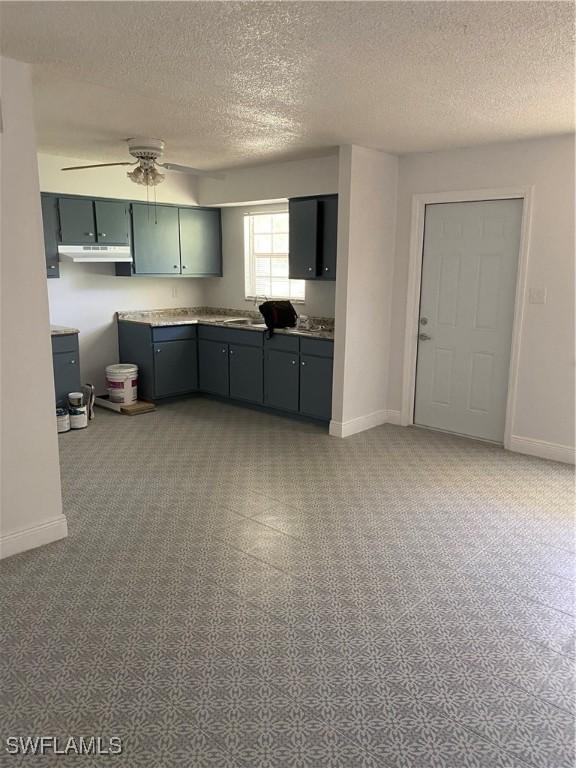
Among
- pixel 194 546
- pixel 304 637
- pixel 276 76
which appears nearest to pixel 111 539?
pixel 194 546

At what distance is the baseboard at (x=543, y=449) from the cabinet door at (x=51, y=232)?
4347mm

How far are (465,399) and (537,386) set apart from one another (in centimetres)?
67

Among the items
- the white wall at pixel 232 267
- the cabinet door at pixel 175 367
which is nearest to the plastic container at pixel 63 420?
the cabinet door at pixel 175 367

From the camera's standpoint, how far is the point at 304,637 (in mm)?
2406

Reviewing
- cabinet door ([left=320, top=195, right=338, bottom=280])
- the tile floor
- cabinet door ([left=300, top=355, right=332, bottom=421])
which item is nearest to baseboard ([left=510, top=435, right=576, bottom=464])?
the tile floor

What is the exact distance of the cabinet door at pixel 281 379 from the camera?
552 cm

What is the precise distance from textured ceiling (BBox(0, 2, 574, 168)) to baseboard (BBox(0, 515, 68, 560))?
2.30m

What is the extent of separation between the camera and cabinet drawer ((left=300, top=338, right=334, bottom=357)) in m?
5.16

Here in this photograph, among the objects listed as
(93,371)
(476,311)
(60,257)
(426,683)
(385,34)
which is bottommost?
A: (426,683)

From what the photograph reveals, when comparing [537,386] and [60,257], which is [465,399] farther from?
[60,257]

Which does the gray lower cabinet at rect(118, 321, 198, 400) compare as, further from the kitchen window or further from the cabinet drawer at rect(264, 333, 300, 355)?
the cabinet drawer at rect(264, 333, 300, 355)

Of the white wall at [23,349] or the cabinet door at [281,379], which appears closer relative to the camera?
the white wall at [23,349]

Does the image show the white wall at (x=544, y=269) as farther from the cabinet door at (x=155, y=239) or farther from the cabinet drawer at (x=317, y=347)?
the cabinet door at (x=155, y=239)

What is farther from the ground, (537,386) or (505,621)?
(537,386)
